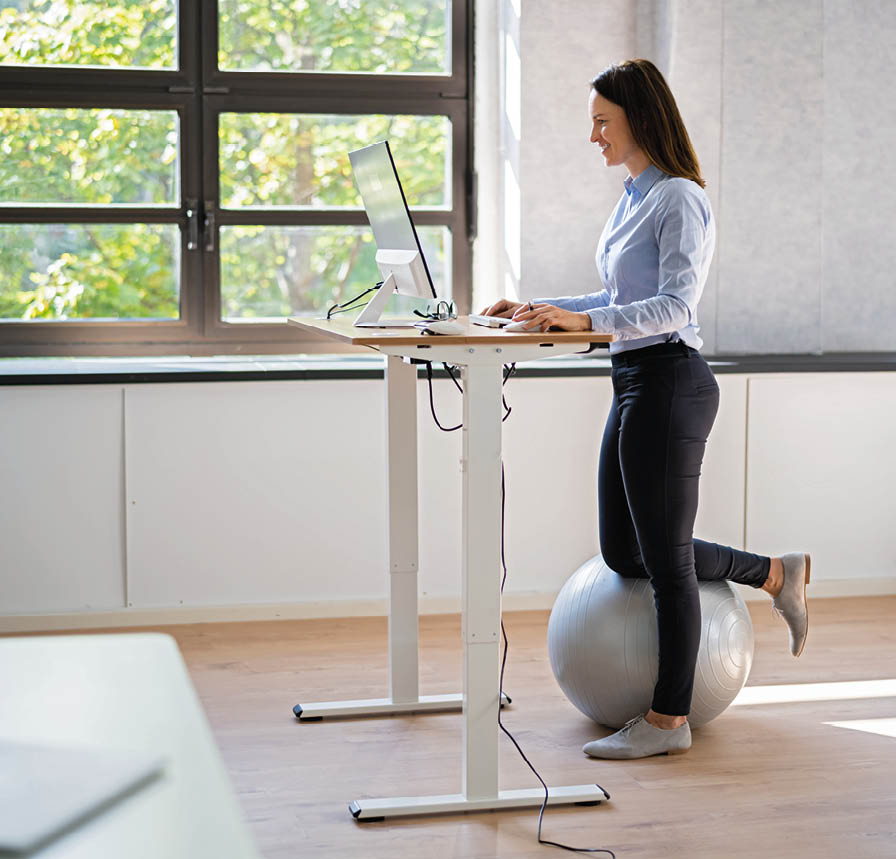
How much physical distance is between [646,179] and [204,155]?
207cm

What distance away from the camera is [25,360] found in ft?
13.4

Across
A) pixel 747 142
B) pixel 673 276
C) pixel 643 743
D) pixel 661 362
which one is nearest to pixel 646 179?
pixel 673 276

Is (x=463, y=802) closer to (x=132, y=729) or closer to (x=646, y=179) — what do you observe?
(x=646, y=179)

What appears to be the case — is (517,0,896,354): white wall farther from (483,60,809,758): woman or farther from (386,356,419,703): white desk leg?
(483,60,809,758): woman

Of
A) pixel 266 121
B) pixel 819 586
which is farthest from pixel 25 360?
pixel 819 586

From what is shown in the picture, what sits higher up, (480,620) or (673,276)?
(673,276)

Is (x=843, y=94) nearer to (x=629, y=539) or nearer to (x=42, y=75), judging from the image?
(x=629, y=539)

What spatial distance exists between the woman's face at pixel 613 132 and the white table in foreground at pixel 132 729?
73.1 inches

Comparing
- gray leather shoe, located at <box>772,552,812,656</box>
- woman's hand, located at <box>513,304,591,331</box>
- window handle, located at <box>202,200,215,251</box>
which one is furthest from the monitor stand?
window handle, located at <box>202,200,215,251</box>

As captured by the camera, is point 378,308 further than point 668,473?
Yes

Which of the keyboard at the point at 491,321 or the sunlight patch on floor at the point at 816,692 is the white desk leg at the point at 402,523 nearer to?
the keyboard at the point at 491,321

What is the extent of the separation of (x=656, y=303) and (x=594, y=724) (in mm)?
1081

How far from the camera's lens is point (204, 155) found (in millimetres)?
4176

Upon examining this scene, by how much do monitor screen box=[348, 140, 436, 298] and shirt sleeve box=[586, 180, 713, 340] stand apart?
1.28ft
